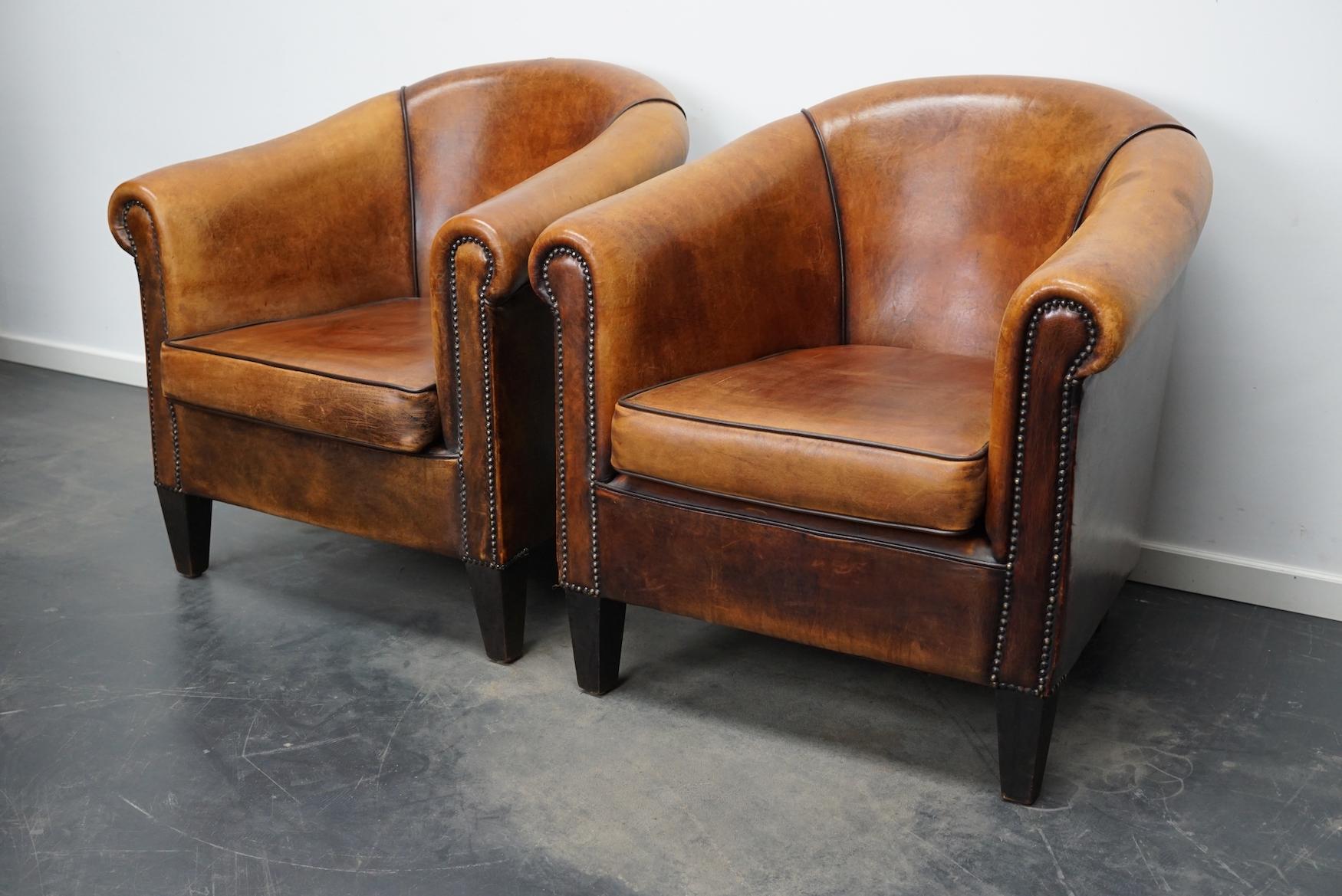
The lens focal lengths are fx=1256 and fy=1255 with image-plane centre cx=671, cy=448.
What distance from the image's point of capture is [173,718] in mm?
1937

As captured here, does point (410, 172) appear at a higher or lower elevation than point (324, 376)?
higher

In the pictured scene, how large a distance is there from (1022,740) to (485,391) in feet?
3.12

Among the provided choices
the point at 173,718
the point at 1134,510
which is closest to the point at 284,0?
the point at 173,718

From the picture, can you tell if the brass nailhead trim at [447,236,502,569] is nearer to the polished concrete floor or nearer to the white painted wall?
the polished concrete floor

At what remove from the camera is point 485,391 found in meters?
1.98

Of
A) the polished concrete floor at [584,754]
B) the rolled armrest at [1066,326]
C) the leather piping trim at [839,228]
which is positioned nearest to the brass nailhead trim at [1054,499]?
the rolled armrest at [1066,326]

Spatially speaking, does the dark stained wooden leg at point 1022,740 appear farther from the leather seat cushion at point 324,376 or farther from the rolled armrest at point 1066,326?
the leather seat cushion at point 324,376

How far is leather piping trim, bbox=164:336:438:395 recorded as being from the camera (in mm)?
2018

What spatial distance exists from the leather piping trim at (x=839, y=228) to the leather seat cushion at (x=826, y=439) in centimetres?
29

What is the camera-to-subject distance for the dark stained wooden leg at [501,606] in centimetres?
208

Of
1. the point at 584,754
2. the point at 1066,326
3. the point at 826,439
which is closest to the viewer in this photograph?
the point at 1066,326

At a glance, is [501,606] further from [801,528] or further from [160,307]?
[160,307]

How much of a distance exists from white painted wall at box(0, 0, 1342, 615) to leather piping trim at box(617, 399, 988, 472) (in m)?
0.94

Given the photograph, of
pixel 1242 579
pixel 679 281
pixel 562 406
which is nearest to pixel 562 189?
pixel 679 281
